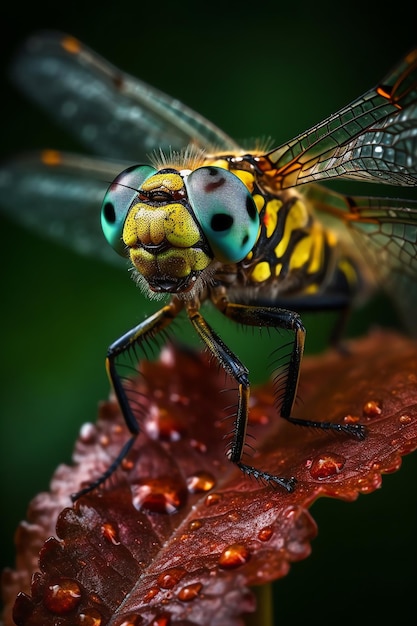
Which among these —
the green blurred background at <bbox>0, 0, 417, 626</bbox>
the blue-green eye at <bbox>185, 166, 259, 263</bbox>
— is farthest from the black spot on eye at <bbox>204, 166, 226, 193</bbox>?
the green blurred background at <bbox>0, 0, 417, 626</bbox>

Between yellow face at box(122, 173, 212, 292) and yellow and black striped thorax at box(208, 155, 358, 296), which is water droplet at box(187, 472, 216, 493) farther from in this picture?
yellow and black striped thorax at box(208, 155, 358, 296)

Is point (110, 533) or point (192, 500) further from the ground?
point (192, 500)

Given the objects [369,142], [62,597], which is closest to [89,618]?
[62,597]

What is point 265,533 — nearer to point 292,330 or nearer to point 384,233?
point 292,330

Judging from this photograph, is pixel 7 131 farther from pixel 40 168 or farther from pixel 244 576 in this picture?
pixel 244 576

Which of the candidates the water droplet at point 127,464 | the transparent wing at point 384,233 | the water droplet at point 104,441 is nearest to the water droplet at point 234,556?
the water droplet at point 127,464

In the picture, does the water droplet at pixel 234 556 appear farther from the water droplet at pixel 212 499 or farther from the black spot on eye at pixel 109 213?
the black spot on eye at pixel 109 213
